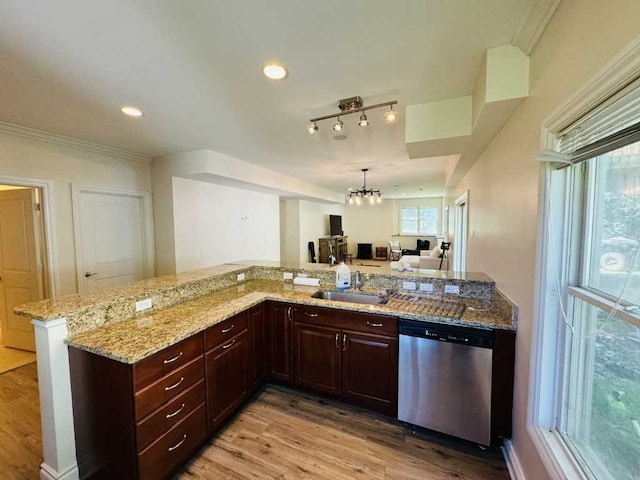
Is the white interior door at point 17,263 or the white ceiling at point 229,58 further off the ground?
the white ceiling at point 229,58

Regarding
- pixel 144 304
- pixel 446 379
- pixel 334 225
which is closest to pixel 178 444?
pixel 144 304

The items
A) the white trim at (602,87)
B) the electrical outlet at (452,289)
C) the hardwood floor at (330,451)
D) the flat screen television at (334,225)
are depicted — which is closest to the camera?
the white trim at (602,87)

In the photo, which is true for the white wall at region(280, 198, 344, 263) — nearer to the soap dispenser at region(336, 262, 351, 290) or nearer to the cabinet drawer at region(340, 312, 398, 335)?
the soap dispenser at region(336, 262, 351, 290)

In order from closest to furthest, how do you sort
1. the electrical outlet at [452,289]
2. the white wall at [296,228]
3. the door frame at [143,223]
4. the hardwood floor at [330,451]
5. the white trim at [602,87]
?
the white trim at [602,87], the hardwood floor at [330,451], the electrical outlet at [452,289], the door frame at [143,223], the white wall at [296,228]

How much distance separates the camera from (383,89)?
2.14 metres

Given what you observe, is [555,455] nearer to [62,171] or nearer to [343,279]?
[343,279]

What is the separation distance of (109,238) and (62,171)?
97 centimetres

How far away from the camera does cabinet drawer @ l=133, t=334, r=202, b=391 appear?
1414 millimetres

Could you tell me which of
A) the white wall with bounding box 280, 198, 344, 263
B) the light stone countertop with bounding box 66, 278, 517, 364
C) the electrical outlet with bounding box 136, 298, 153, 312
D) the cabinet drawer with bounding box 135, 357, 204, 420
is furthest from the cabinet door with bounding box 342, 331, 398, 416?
the white wall with bounding box 280, 198, 344, 263

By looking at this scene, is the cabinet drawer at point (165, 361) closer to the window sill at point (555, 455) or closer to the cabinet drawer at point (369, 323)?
the cabinet drawer at point (369, 323)

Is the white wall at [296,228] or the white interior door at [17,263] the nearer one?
the white interior door at [17,263]

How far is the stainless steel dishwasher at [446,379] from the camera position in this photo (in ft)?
5.93

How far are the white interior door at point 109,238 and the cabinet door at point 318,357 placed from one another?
3050 millimetres

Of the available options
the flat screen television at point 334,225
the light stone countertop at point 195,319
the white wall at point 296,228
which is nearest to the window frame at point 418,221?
A: the flat screen television at point 334,225
